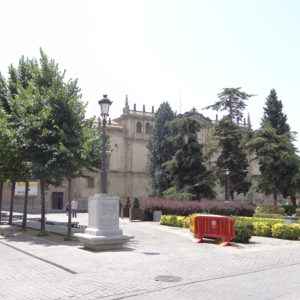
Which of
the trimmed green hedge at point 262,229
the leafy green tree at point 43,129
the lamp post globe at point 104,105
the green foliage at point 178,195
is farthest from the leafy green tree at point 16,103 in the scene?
the green foliage at point 178,195

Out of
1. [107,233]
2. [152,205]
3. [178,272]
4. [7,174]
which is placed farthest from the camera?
[152,205]

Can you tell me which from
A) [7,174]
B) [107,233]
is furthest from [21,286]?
[7,174]

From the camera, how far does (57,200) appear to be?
204 ft

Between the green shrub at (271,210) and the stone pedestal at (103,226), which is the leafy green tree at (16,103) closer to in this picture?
the stone pedestal at (103,226)

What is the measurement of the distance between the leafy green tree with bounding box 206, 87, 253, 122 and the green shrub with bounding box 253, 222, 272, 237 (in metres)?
18.7

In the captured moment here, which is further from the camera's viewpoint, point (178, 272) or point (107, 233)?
point (107, 233)

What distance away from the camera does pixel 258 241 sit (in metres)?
20.0

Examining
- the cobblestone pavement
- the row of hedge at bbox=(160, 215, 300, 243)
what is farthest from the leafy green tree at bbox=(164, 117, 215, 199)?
the cobblestone pavement

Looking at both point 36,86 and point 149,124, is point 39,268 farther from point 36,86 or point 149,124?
point 149,124

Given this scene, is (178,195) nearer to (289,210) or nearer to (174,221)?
(289,210)

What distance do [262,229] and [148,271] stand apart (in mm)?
11636

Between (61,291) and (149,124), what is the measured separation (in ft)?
200

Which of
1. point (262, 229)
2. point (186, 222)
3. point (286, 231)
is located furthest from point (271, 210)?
point (286, 231)

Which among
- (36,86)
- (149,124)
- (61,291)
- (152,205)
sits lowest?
(61,291)
